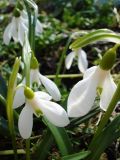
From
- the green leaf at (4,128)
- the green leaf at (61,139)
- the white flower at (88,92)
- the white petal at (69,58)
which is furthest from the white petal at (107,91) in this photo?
the white petal at (69,58)

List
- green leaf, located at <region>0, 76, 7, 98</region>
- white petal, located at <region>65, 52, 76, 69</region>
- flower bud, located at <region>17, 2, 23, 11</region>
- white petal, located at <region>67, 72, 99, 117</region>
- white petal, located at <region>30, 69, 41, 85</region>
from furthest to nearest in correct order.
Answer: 1. white petal, located at <region>65, 52, 76, 69</region>
2. flower bud, located at <region>17, 2, 23, 11</region>
3. green leaf, located at <region>0, 76, 7, 98</region>
4. white petal, located at <region>30, 69, 41, 85</region>
5. white petal, located at <region>67, 72, 99, 117</region>

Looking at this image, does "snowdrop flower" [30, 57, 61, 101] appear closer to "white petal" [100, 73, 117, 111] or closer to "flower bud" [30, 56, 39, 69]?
"flower bud" [30, 56, 39, 69]

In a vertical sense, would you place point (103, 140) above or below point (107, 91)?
below

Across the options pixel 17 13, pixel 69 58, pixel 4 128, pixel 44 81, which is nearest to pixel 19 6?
pixel 17 13

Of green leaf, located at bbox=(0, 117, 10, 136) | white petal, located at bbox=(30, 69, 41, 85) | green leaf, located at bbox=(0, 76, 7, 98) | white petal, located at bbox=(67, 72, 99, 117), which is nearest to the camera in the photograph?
white petal, located at bbox=(67, 72, 99, 117)

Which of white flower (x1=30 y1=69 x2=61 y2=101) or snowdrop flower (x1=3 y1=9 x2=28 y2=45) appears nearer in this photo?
white flower (x1=30 y1=69 x2=61 y2=101)

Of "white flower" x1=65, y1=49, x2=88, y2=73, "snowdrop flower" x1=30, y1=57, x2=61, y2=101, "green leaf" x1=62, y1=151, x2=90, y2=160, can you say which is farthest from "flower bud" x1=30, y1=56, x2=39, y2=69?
"white flower" x1=65, y1=49, x2=88, y2=73

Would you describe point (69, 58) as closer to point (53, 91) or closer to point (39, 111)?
point (53, 91)
